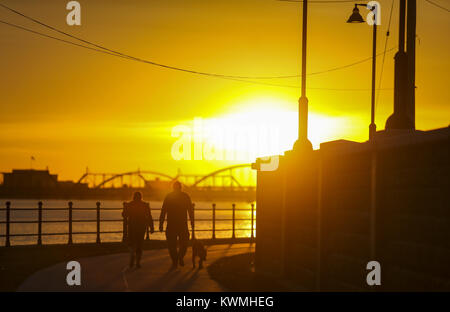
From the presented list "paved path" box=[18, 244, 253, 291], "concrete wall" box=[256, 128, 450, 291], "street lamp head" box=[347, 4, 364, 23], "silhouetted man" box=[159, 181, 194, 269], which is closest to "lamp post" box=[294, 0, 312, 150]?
"concrete wall" box=[256, 128, 450, 291]

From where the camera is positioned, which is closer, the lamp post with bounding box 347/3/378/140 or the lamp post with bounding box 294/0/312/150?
the lamp post with bounding box 294/0/312/150

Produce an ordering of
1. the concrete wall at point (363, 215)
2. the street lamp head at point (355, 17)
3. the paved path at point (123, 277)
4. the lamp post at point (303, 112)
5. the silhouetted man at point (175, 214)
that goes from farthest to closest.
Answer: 1. the street lamp head at point (355, 17)
2. the silhouetted man at point (175, 214)
3. the lamp post at point (303, 112)
4. the paved path at point (123, 277)
5. the concrete wall at point (363, 215)

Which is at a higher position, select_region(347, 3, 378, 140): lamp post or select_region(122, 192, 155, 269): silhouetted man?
select_region(347, 3, 378, 140): lamp post

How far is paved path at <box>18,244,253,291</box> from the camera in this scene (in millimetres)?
13719

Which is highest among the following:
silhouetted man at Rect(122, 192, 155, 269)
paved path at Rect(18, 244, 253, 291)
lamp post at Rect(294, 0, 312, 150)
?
lamp post at Rect(294, 0, 312, 150)

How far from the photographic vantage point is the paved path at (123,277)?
540 inches

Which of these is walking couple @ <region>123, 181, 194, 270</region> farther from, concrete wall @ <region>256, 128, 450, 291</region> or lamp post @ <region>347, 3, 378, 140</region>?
lamp post @ <region>347, 3, 378, 140</region>

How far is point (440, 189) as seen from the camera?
364 inches

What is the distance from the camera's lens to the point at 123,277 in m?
15.4

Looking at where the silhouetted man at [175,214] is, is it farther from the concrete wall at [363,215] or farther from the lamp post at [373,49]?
the lamp post at [373,49]

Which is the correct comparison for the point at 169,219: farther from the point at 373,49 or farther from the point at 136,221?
the point at 373,49

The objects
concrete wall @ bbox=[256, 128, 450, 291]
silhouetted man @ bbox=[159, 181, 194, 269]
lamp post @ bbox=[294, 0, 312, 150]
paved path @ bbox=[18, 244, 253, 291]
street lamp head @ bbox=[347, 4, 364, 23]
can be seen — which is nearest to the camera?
concrete wall @ bbox=[256, 128, 450, 291]

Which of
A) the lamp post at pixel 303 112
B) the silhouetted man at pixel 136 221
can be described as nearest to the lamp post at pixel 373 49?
the lamp post at pixel 303 112
